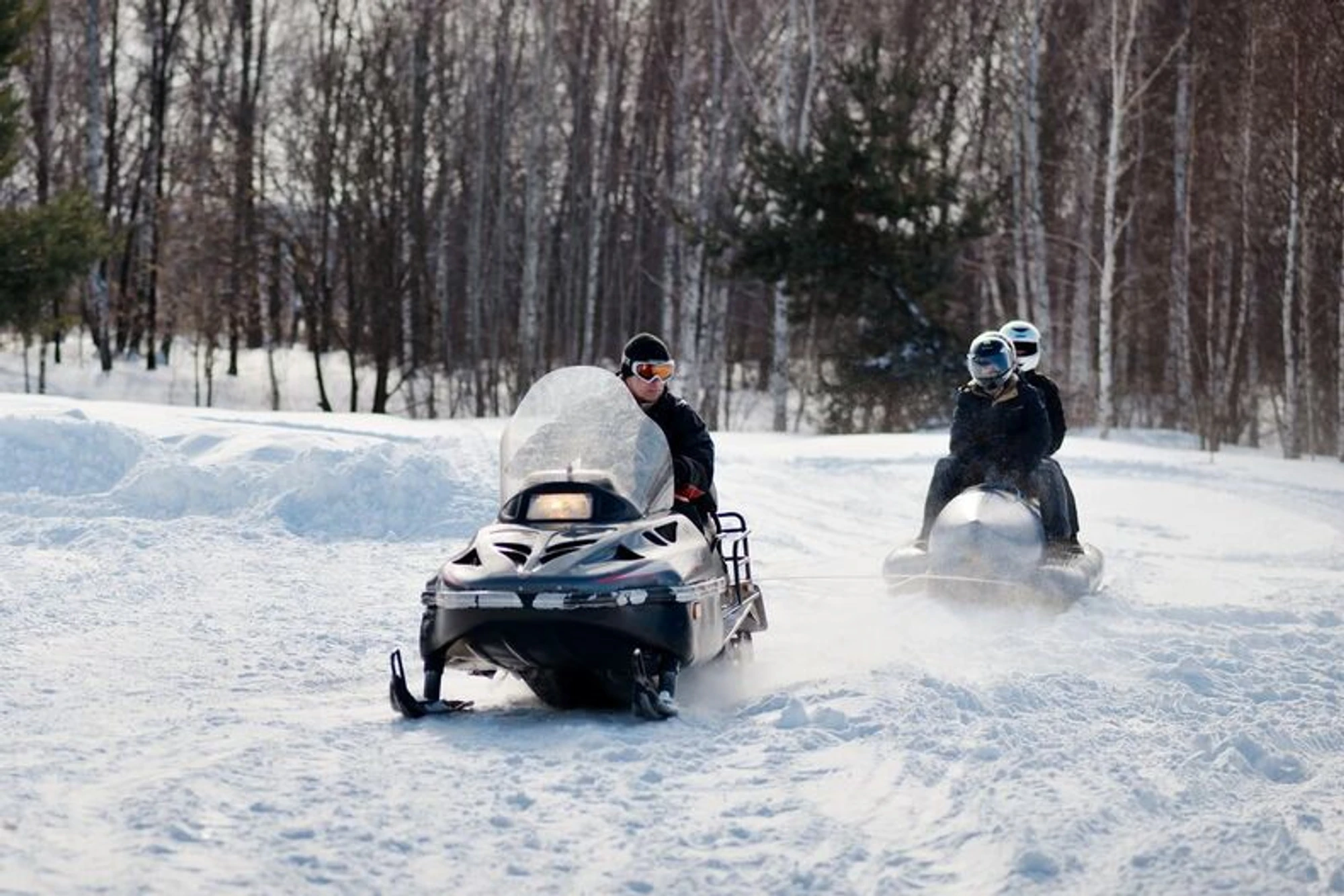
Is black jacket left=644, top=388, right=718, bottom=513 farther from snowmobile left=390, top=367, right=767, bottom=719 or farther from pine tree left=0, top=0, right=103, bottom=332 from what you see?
pine tree left=0, top=0, right=103, bottom=332

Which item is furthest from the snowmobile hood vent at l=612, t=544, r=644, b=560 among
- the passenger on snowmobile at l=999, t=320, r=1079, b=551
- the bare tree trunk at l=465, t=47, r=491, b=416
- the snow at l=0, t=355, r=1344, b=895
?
the bare tree trunk at l=465, t=47, r=491, b=416

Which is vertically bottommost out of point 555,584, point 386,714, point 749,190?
point 386,714

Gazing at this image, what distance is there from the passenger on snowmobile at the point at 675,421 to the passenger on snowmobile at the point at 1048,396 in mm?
3465

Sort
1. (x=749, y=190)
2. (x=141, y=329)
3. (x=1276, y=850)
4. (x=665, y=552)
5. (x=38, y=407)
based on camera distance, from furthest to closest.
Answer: (x=141, y=329)
(x=749, y=190)
(x=38, y=407)
(x=665, y=552)
(x=1276, y=850)

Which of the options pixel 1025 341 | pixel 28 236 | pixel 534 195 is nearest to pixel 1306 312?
pixel 534 195

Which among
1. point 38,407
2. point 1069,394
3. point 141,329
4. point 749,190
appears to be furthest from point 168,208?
point 38,407

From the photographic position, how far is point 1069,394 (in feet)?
89.0

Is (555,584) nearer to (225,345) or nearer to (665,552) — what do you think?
(665,552)

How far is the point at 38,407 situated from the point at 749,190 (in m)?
14.6

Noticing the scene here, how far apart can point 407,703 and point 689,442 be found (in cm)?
206

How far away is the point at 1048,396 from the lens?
11.4 m

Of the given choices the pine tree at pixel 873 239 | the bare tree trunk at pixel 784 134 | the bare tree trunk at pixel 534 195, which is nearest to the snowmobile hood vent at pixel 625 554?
the pine tree at pixel 873 239

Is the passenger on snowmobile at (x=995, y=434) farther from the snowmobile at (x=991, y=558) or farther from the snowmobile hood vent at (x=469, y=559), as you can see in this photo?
the snowmobile hood vent at (x=469, y=559)

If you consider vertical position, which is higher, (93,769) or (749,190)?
(749,190)
